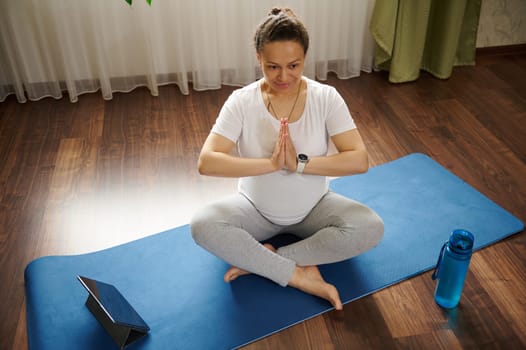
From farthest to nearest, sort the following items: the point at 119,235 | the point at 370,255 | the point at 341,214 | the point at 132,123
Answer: the point at 132,123 → the point at 119,235 → the point at 370,255 → the point at 341,214

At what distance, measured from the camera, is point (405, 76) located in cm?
305

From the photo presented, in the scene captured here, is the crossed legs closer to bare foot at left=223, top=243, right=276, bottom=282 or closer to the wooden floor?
bare foot at left=223, top=243, right=276, bottom=282

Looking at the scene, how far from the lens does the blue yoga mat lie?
60.6 inches

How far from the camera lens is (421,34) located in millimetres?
2939

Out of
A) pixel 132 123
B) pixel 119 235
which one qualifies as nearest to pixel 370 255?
pixel 119 235

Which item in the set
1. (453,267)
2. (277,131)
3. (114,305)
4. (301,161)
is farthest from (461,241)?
(114,305)

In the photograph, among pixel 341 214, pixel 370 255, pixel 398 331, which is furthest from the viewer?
pixel 370 255

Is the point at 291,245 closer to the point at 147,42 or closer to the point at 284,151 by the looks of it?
the point at 284,151

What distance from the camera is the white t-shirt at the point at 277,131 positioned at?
1.61 m

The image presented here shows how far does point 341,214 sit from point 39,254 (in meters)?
1.07

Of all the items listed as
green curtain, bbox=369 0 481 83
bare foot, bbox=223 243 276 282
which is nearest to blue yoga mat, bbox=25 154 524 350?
bare foot, bbox=223 243 276 282

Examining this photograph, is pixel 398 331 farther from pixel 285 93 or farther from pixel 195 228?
pixel 285 93

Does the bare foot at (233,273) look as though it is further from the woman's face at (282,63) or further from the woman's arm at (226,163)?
the woman's face at (282,63)

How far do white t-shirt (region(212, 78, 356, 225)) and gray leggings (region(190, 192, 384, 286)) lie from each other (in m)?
0.09
